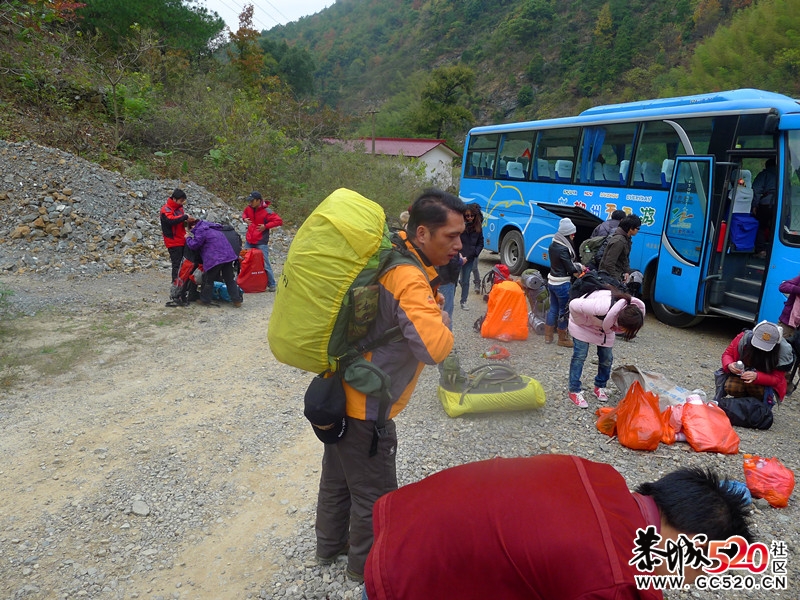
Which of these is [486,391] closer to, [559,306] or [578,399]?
[578,399]

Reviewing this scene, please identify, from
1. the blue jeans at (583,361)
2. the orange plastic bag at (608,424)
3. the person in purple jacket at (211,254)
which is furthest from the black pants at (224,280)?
the orange plastic bag at (608,424)

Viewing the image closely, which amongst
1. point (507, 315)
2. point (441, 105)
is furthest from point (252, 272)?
point (441, 105)

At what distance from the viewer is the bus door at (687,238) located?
22.9 ft

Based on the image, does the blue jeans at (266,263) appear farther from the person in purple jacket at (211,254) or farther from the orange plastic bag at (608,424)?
the orange plastic bag at (608,424)

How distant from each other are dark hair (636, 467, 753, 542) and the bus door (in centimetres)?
641

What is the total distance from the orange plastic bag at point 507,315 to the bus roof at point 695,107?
355 centimetres

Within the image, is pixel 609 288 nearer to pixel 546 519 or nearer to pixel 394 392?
pixel 394 392

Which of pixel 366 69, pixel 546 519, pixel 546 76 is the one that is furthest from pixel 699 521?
pixel 366 69

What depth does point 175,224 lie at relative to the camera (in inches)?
305

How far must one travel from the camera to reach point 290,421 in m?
4.52

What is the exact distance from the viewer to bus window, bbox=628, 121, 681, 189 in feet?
25.2

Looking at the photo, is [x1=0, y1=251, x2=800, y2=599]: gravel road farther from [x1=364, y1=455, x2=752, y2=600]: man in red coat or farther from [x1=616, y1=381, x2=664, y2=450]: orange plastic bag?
[x1=364, y1=455, x2=752, y2=600]: man in red coat

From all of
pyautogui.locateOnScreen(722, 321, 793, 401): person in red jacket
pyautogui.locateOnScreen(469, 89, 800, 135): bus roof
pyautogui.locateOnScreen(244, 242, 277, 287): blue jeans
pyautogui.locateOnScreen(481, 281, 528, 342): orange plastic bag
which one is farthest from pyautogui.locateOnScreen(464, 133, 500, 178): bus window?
pyautogui.locateOnScreen(722, 321, 793, 401): person in red jacket

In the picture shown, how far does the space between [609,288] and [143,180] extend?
10.9 meters
